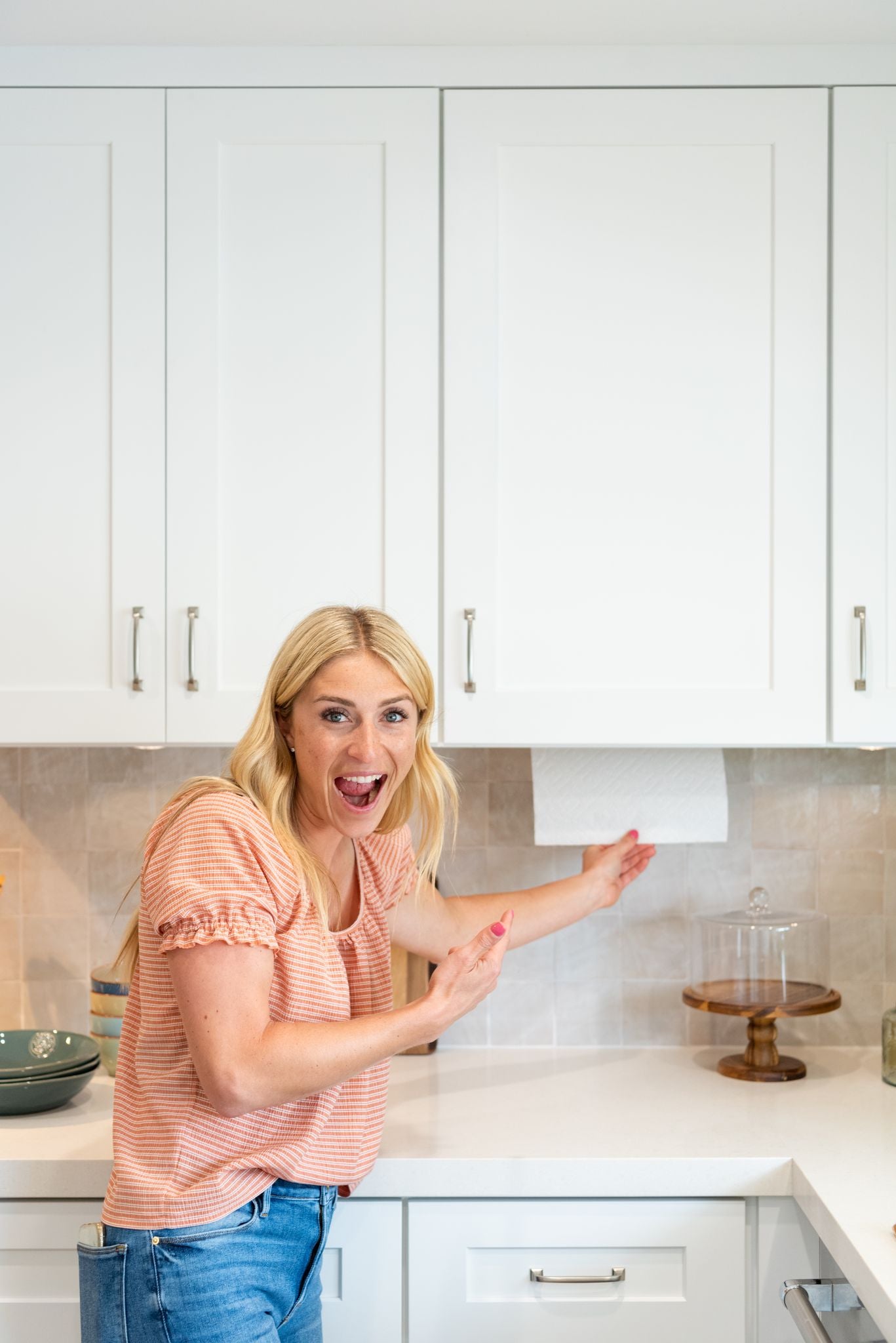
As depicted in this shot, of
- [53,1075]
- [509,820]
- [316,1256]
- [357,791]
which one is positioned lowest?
[316,1256]

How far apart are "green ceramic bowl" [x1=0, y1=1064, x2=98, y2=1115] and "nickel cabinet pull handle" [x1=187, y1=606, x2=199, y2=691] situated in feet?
2.06

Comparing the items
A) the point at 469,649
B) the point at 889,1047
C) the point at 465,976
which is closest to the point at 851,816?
the point at 889,1047

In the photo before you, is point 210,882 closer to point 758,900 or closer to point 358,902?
point 358,902

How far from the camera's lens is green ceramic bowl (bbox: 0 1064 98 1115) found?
181 centimetres

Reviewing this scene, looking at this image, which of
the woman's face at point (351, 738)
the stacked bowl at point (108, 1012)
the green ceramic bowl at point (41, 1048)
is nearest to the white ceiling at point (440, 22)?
the woman's face at point (351, 738)

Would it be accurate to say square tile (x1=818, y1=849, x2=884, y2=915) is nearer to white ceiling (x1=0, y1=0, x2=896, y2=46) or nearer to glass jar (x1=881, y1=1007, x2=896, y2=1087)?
glass jar (x1=881, y1=1007, x2=896, y2=1087)

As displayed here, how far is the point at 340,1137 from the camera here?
5.01 ft

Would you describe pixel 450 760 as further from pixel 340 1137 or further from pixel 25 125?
pixel 25 125

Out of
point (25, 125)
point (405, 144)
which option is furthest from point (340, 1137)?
point (25, 125)

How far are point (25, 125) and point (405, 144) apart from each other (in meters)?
0.59

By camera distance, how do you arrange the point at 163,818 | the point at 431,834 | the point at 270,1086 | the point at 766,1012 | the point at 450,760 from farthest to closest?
the point at 450,760 → the point at 766,1012 → the point at 431,834 → the point at 163,818 → the point at 270,1086

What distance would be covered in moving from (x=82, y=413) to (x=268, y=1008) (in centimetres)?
101

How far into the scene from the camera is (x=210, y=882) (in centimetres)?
134

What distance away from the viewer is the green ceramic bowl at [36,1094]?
1.81 meters
